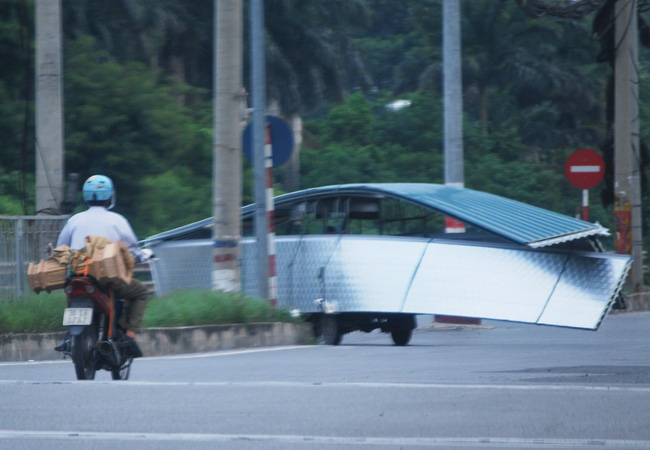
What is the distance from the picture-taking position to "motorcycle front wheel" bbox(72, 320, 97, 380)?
8172mm

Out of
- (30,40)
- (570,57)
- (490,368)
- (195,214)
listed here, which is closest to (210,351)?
(490,368)

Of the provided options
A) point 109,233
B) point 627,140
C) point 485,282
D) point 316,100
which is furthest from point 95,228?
point 316,100

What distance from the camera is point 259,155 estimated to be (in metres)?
14.4

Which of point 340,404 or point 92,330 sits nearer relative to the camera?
point 340,404

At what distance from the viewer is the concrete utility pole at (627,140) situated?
21.2 metres

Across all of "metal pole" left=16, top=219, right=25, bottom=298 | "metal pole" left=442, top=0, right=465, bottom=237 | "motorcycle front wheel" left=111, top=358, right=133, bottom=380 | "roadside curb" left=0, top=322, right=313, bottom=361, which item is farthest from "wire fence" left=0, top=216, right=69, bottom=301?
"metal pole" left=442, top=0, right=465, bottom=237

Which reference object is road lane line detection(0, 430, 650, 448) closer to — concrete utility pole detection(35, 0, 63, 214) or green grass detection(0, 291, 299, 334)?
green grass detection(0, 291, 299, 334)

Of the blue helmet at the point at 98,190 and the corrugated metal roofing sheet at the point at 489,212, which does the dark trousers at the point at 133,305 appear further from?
the corrugated metal roofing sheet at the point at 489,212

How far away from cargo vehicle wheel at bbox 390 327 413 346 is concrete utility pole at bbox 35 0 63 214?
4.42m

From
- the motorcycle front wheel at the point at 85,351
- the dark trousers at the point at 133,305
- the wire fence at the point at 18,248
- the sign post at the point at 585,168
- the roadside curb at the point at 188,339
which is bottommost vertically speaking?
the roadside curb at the point at 188,339

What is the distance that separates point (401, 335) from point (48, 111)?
516 centimetres

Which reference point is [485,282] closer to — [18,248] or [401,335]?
[401,335]

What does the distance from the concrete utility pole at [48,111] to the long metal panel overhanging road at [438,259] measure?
9.49 ft

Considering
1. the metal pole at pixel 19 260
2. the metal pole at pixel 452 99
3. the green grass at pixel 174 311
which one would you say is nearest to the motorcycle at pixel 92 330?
the green grass at pixel 174 311
